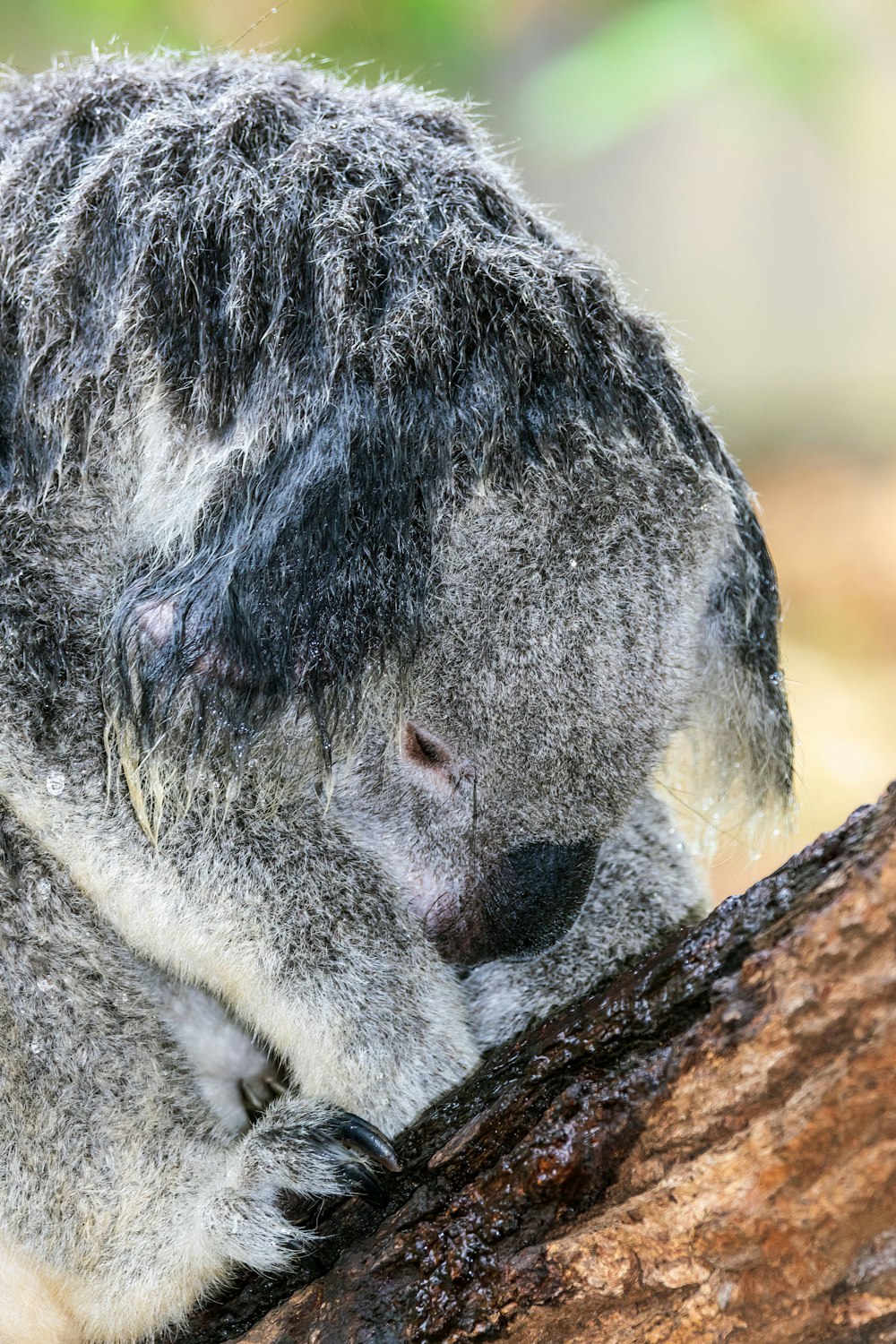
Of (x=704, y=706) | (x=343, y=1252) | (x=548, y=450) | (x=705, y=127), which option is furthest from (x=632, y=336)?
(x=705, y=127)

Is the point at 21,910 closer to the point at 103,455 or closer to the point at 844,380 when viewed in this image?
the point at 103,455

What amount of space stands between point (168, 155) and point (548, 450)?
1.03 metres

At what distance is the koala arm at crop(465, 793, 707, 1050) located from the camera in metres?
2.42

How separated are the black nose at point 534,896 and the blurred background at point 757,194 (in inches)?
168

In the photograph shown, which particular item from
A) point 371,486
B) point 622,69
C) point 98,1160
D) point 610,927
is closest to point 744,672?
point 610,927

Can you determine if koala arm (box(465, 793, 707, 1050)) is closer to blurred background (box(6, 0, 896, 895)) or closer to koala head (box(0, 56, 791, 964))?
koala head (box(0, 56, 791, 964))

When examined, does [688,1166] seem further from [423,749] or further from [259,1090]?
[259,1090]

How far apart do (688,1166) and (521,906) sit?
0.82 m

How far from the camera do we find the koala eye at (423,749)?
7.41ft

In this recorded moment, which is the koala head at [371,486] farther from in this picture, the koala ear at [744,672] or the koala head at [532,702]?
the koala ear at [744,672]

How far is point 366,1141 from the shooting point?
76.7 inches

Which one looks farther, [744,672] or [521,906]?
[744,672]

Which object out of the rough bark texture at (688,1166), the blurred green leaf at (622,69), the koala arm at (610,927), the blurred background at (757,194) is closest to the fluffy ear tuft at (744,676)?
the koala arm at (610,927)

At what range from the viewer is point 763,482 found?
30.4 ft
